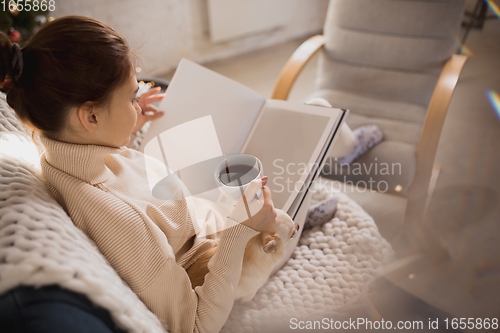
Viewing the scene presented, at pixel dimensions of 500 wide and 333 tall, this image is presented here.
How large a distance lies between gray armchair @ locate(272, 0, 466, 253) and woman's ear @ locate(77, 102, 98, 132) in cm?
91

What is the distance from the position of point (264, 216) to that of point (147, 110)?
1.95 ft

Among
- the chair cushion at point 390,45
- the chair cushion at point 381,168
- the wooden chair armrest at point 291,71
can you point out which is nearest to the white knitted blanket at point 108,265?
the chair cushion at point 381,168

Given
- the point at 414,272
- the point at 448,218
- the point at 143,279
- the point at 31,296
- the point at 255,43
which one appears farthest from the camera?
the point at 255,43

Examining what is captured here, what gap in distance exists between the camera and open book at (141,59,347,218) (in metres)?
0.88

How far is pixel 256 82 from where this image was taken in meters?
2.69

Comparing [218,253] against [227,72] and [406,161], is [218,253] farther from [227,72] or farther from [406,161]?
[227,72]

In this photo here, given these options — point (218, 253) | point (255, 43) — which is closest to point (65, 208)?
point (218, 253)

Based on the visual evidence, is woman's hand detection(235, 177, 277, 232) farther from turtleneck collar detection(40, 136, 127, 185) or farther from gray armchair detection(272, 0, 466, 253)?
gray armchair detection(272, 0, 466, 253)

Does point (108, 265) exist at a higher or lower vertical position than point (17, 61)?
lower

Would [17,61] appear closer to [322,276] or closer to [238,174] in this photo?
[238,174]

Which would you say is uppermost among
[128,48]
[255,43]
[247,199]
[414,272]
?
[128,48]

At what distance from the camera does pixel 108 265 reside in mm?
543

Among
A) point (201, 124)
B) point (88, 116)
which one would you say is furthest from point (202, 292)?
point (201, 124)

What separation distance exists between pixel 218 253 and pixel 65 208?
29 cm
